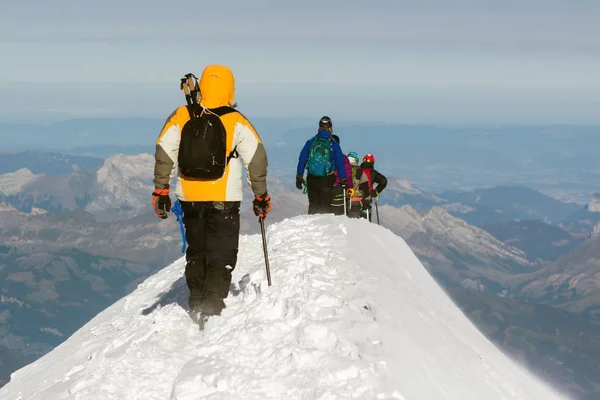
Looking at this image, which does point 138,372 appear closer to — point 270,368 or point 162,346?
point 162,346

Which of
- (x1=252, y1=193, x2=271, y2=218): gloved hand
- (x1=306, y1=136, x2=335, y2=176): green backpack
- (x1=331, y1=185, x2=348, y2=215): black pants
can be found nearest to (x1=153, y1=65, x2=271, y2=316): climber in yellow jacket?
(x1=252, y1=193, x2=271, y2=218): gloved hand

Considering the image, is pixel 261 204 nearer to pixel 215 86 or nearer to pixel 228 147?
pixel 228 147

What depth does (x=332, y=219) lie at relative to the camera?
1472cm

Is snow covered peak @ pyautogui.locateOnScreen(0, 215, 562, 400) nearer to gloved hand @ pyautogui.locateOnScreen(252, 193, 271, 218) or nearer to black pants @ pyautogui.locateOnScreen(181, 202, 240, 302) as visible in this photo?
black pants @ pyautogui.locateOnScreen(181, 202, 240, 302)

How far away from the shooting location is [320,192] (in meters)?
17.8

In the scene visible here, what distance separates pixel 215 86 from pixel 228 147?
95 centimetres

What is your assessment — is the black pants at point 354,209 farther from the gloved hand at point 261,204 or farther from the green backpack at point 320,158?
the gloved hand at point 261,204

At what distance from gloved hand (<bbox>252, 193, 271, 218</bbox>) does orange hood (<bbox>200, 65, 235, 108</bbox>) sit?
6.12 feet

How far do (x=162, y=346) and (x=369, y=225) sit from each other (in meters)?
8.76

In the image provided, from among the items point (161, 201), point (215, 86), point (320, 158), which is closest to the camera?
point (215, 86)

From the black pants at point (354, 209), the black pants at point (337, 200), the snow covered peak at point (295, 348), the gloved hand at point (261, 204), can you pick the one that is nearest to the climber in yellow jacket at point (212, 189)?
the gloved hand at point (261, 204)

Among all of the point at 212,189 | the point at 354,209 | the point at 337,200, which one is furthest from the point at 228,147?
the point at 354,209

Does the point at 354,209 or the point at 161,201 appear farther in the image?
the point at 354,209

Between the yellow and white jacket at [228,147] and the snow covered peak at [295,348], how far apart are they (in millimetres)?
1996
